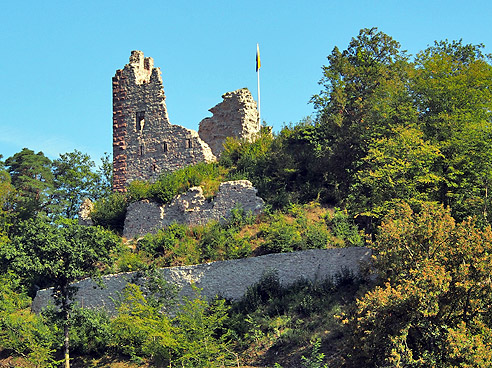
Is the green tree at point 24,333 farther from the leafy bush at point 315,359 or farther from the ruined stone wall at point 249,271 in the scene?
the leafy bush at point 315,359

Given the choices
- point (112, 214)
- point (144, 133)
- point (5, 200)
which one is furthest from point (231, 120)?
point (5, 200)

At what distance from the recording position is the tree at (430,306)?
64.5 feet

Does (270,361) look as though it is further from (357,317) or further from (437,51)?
(437,51)

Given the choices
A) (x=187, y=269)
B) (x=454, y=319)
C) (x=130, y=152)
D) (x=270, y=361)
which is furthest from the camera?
(x=130, y=152)

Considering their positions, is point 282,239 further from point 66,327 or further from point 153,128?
point 153,128

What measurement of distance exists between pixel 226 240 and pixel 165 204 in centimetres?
424

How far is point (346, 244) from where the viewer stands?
2761cm

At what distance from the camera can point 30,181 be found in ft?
142

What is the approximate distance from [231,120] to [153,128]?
3.03m

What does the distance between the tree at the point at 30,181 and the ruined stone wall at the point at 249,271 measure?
1207 cm

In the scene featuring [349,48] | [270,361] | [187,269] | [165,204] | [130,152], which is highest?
[349,48]

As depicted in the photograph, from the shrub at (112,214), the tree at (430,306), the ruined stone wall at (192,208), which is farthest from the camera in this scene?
the shrub at (112,214)

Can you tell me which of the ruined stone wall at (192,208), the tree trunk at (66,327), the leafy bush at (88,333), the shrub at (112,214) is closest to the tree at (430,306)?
the leafy bush at (88,333)

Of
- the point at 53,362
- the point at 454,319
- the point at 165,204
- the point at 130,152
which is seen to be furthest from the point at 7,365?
the point at 454,319
